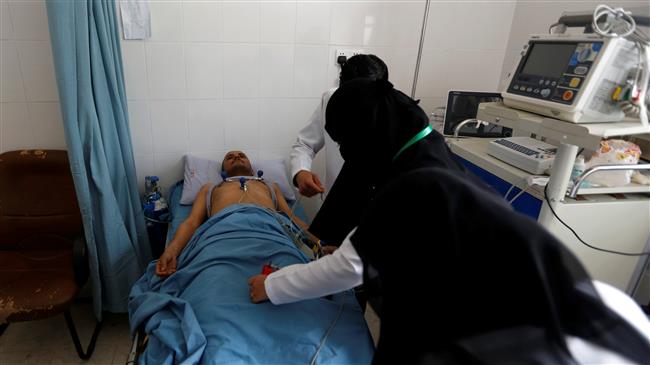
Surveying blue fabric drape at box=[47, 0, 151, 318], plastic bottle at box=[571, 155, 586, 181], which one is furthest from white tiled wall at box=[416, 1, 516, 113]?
blue fabric drape at box=[47, 0, 151, 318]

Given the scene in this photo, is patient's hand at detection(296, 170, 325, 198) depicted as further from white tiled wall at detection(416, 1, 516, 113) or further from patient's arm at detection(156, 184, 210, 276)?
white tiled wall at detection(416, 1, 516, 113)

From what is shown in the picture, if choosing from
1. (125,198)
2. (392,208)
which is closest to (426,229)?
(392,208)

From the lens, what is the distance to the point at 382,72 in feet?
5.33

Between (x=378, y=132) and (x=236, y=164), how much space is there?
140cm

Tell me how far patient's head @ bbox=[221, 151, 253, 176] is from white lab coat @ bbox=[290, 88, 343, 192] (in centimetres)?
49

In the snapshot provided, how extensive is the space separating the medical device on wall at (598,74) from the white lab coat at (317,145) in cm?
89

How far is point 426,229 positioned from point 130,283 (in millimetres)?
1869

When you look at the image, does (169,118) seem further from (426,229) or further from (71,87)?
(426,229)

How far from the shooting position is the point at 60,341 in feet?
6.37

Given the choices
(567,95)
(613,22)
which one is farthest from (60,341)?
(613,22)

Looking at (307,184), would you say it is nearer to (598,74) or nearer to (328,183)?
(328,183)

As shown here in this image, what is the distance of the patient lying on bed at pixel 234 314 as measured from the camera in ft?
3.72

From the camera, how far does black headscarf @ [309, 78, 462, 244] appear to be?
1.00 meters

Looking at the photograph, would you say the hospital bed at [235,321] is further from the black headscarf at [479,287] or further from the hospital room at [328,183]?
the black headscarf at [479,287]
